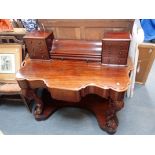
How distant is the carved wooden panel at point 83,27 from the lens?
1.57 metres

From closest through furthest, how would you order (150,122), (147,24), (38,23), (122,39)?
(122,39), (38,23), (150,122), (147,24)

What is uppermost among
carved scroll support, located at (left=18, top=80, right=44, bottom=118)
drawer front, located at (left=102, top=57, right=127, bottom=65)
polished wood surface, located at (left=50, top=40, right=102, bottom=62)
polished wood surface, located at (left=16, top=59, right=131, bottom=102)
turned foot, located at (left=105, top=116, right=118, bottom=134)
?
polished wood surface, located at (left=50, top=40, right=102, bottom=62)

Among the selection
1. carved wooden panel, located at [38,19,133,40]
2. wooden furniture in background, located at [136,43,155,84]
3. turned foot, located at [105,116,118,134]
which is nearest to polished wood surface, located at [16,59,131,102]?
carved wooden panel, located at [38,19,133,40]

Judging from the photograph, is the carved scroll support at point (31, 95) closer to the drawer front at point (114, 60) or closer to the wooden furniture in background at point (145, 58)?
the drawer front at point (114, 60)

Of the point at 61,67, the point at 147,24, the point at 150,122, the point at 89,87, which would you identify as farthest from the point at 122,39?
the point at 147,24

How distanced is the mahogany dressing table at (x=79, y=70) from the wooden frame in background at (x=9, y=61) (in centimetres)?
28

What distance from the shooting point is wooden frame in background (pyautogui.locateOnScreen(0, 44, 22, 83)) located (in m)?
1.94

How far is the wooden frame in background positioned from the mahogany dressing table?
0.93 ft

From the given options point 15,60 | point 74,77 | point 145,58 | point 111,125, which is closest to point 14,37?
point 15,60

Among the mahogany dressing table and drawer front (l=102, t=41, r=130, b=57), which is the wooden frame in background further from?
drawer front (l=102, t=41, r=130, b=57)

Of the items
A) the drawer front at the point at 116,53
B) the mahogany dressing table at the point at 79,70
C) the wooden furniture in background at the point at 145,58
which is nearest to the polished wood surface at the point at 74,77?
the mahogany dressing table at the point at 79,70
